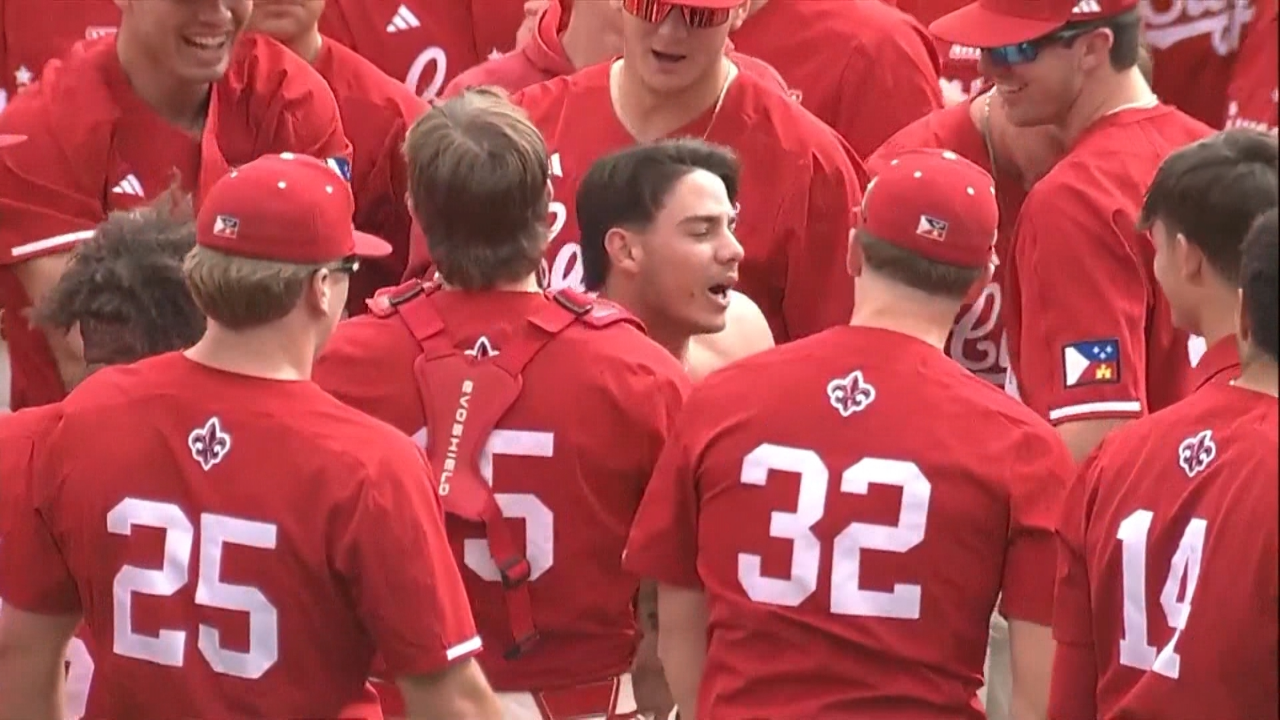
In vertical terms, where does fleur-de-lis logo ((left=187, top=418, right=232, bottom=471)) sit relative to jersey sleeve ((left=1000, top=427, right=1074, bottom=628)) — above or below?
above

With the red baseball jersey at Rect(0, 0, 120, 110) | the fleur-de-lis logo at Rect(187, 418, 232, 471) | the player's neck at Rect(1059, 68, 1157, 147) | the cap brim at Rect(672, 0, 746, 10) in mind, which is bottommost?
the red baseball jersey at Rect(0, 0, 120, 110)

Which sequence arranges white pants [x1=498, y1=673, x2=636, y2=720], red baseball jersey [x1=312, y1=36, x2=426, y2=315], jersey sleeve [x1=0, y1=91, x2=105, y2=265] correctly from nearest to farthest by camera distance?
1. white pants [x1=498, y1=673, x2=636, y2=720]
2. jersey sleeve [x1=0, y1=91, x2=105, y2=265]
3. red baseball jersey [x1=312, y1=36, x2=426, y2=315]

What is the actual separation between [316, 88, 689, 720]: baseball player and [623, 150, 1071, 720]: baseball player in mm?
173

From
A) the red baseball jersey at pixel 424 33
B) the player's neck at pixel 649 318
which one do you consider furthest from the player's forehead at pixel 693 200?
the red baseball jersey at pixel 424 33

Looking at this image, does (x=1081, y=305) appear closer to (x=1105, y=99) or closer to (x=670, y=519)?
(x=1105, y=99)

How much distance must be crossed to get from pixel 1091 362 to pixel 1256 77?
136 centimetres

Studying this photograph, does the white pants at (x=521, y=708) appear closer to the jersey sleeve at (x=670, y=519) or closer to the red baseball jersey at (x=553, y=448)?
the red baseball jersey at (x=553, y=448)

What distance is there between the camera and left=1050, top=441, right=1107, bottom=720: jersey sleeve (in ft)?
11.2

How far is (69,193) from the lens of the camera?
15.4ft

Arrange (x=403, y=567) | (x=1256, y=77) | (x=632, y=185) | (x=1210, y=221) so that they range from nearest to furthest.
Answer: (x=403, y=567)
(x=1210, y=221)
(x=632, y=185)
(x=1256, y=77)

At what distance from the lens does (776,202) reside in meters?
4.82

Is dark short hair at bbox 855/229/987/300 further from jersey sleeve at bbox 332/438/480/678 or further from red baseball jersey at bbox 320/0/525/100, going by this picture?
red baseball jersey at bbox 320/0/525/100

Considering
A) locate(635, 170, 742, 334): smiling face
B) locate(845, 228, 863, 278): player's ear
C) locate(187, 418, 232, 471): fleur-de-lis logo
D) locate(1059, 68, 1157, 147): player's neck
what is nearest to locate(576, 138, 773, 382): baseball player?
locate(635, 170, 742, 334): smiling face

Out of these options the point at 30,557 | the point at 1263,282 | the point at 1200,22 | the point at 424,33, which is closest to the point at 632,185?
the point at 30,557
